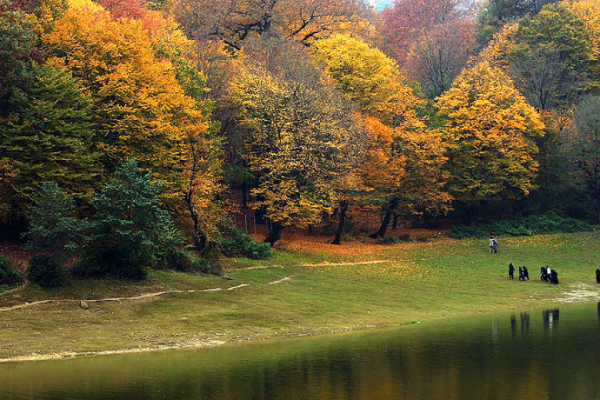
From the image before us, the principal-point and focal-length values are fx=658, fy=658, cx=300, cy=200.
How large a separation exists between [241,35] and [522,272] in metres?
41.3

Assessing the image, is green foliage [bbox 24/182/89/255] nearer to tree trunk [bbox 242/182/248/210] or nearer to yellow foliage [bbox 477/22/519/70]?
tree trunk [bbox 242/182/248/210]

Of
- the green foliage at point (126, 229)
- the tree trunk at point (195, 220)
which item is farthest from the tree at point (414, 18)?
the green foliage at point (126, 229)

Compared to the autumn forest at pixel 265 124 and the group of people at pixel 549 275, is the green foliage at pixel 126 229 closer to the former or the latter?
the autumn forest at pixel 265 124

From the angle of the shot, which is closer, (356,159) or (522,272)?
(522,272)

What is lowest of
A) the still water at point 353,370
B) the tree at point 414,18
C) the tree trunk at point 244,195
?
the still water at point 353,370

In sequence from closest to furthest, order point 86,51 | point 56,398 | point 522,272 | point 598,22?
1. point 56,398
2. point 86,51
3. point 522,272
4. point 598,22

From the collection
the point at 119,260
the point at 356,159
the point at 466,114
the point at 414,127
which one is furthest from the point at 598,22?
the point at 119,260

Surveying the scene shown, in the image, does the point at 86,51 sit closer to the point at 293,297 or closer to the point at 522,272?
the point at 293,297

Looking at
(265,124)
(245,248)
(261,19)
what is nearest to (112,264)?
(245,248)

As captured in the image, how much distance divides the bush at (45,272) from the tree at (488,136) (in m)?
42.9

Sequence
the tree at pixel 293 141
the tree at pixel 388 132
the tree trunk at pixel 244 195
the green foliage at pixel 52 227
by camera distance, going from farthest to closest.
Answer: the tree trunk at pixel 244 195
the tree at pixel 388 132
the tree at pixel 293 141
the green foliage at pixel 52 227

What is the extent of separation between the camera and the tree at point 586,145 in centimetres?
6619

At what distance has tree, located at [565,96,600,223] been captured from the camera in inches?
2606

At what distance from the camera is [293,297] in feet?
127
